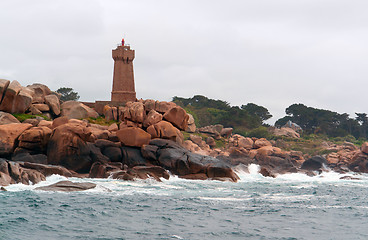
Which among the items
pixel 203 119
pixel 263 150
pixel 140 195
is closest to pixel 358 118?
pixel 203 119

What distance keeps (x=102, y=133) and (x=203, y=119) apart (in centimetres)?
7493

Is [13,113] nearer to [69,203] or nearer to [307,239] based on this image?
[69,203]

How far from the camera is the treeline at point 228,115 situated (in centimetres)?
11788

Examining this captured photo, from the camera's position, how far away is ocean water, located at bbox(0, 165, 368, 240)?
59.4ft

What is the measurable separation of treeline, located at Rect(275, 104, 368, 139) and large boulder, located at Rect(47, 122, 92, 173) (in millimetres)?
100315

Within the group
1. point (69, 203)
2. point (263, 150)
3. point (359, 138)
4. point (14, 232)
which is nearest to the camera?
point (14, 232)

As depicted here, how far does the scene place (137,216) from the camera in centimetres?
2145

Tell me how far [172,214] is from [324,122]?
116 m

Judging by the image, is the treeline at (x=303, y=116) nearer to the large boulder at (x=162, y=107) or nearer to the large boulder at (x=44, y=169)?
the large boulder at (x=162, y=107)

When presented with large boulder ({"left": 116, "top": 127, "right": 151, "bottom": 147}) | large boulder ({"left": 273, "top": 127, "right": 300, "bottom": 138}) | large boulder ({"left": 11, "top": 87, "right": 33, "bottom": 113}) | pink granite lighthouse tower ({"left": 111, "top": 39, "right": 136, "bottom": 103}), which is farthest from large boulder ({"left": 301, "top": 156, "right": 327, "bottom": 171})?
large boulder ({"left": 11, "top": 87, "right": 33, "bottom": 113})

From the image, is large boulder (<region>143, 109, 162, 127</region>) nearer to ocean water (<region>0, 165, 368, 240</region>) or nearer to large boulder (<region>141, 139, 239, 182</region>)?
large boulder (<region>141, 139, 239, 182</region>)

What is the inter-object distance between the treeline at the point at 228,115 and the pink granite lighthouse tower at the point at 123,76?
4356 cm

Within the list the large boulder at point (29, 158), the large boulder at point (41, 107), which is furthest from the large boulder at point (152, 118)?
the large boulder at point (41, 107)

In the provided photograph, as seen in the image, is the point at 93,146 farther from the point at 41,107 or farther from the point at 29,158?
the point at 41,107
